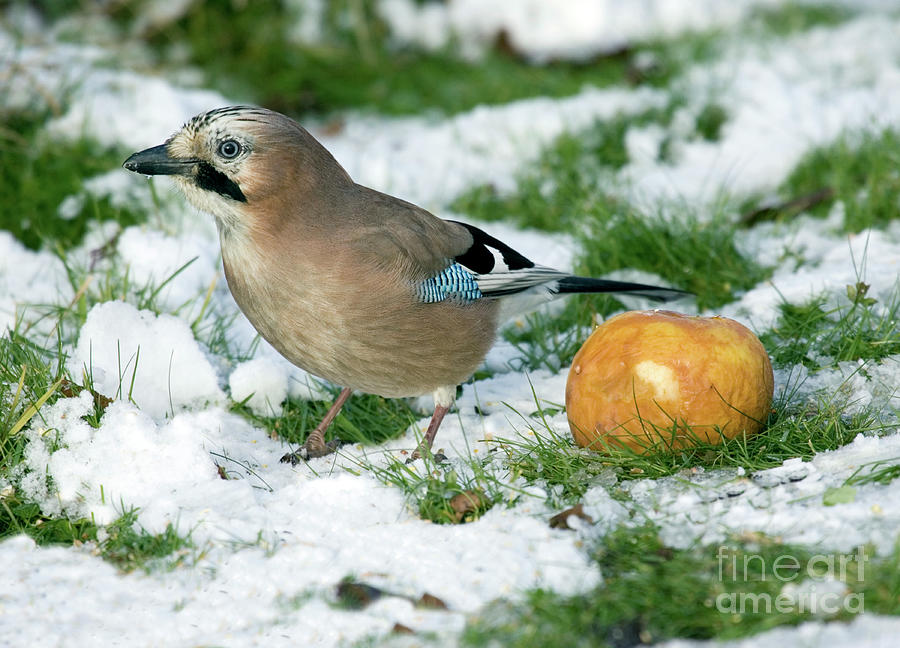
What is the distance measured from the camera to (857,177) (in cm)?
509

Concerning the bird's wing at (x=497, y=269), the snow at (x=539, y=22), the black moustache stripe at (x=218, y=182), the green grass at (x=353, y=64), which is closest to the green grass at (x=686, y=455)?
the bird's wing at (x=497, y=269)

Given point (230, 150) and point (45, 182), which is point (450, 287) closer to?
point (230, 150)

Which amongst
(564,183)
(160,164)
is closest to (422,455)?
(160,164)

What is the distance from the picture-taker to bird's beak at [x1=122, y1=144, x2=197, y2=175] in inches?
127

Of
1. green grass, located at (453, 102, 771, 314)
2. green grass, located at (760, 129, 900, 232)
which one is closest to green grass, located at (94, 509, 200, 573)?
green grass, located at (453, 102, 771, 314)

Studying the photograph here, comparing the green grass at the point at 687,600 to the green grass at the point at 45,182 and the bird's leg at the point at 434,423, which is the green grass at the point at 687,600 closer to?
the bird's leg at the point at 434,423

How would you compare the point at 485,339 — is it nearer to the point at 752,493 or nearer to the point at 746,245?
the point at 752,493

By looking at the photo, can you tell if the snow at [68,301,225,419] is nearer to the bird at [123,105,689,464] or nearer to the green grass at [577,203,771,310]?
the bird at [123,105,689,464]

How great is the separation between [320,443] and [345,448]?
0.09 meters

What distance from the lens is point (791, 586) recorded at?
90.1 inches

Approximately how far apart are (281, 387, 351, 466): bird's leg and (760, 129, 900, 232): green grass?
2.54 metres

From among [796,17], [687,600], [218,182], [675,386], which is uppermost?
[796,17]

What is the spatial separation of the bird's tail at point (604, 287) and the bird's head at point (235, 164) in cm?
116

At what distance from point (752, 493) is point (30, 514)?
2.07m
